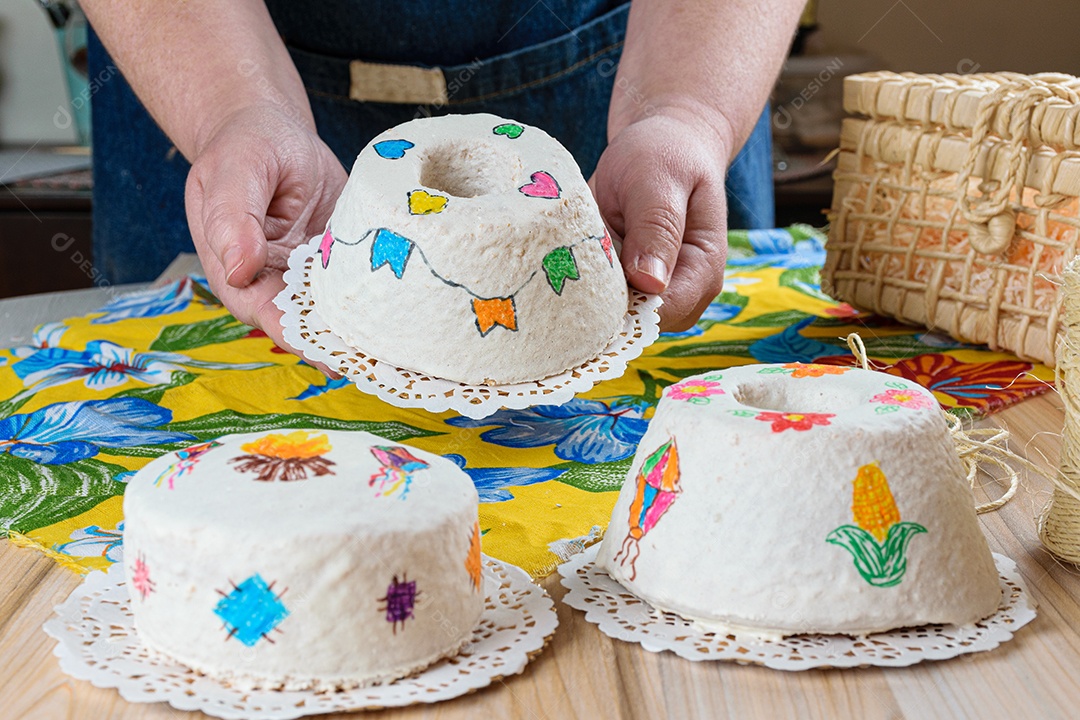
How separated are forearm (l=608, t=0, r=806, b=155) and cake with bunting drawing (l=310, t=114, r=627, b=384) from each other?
1.26 feet

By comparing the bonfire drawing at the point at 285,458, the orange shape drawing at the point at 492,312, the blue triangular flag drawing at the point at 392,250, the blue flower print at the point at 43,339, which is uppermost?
the blue triangular flag drawing at the point at 392,250

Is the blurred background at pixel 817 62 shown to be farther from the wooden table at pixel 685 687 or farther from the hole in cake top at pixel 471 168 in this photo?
the wooden table at pixel 685 687

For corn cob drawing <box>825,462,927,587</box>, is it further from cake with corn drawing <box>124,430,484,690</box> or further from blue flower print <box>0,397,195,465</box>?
blue flower print <box>0,397,195,465</box>

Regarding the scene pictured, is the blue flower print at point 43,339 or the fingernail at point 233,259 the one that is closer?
the fingernail at point 233,259

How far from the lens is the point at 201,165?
120 centimetres

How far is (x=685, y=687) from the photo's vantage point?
2.19 feet

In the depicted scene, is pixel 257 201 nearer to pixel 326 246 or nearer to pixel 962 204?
pixel 326 246

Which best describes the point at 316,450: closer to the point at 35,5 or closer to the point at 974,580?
the point at 974,580

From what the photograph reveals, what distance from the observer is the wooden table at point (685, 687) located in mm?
644

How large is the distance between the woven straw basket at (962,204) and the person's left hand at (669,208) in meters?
0.26

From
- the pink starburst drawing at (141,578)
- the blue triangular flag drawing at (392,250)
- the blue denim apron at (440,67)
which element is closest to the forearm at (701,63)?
the blue denim apron at (440,67)

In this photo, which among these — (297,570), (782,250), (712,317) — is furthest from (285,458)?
(782,250)

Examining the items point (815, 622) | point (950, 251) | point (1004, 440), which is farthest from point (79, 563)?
point (950, 251)

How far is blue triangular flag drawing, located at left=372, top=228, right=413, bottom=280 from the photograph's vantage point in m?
0.95
